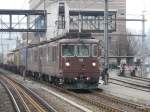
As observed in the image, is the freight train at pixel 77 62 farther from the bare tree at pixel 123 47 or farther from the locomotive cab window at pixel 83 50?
the bare tree at pixel 123 47

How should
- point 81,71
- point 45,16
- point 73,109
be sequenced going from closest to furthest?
point 73,109, point 81,71, point 45,16

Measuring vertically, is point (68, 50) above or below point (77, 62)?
above

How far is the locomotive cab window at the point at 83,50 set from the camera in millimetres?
26969

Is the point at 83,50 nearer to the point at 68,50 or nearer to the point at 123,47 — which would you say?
the point at 68,50

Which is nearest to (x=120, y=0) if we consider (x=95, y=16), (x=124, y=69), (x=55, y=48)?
(x=95, y=16)

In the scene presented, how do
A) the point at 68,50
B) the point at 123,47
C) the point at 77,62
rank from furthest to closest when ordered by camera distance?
1. the point at 123,47
2. the point at 68,50
3. the point at 77,62

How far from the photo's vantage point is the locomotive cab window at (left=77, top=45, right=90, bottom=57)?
27.0 m

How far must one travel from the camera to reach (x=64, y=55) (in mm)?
26859

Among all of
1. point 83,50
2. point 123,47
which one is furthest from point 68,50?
point 123,47

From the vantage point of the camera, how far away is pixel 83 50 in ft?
89.0

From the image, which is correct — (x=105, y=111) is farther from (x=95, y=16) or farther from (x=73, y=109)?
(x=95, y=16)

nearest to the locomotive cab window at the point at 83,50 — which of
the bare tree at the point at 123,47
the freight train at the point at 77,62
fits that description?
the freight train at the point at 77,62

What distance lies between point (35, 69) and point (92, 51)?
14.1m

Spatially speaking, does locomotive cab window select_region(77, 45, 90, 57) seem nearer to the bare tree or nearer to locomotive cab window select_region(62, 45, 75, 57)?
locomotive cab window select_region(62, 45, 75, 57)
